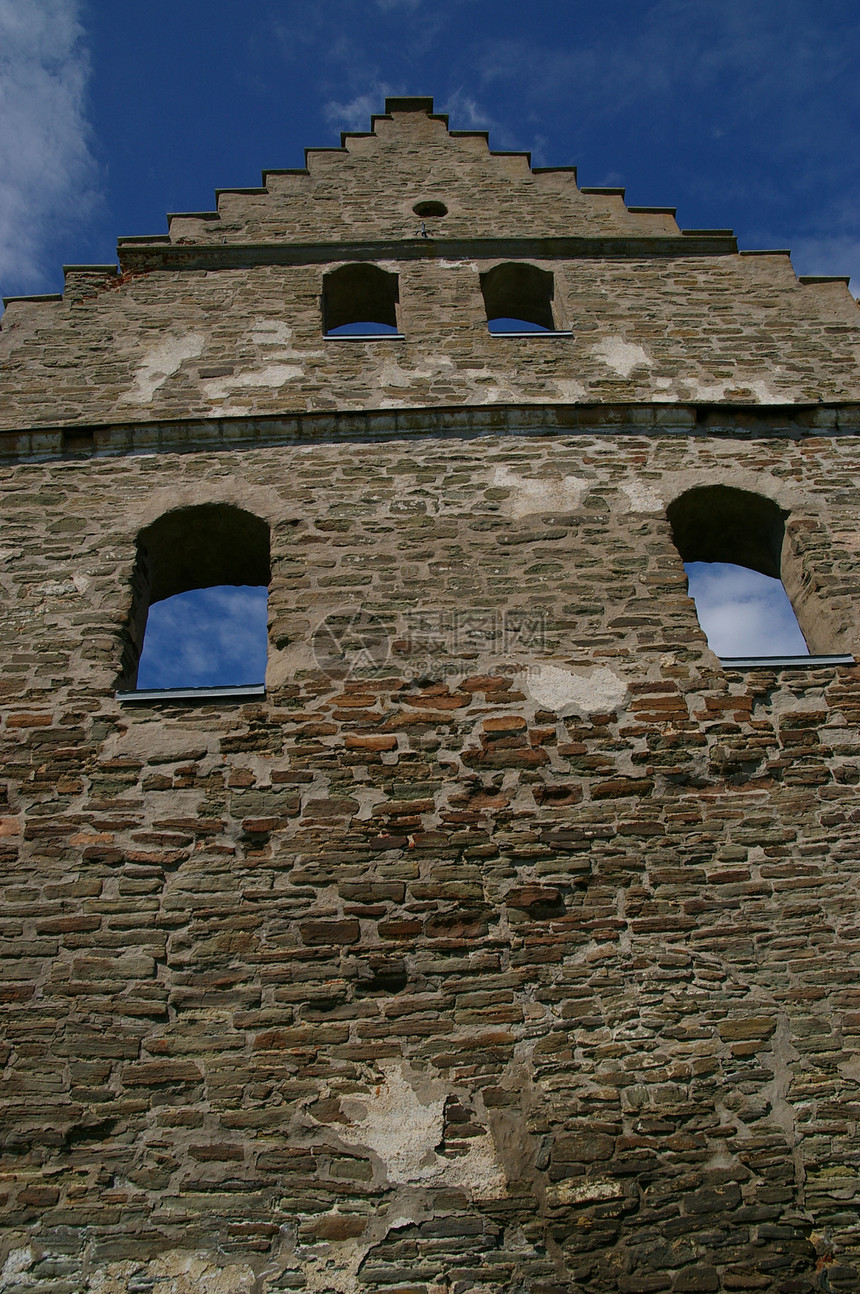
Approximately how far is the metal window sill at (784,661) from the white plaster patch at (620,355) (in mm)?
2642

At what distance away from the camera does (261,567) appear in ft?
23.2

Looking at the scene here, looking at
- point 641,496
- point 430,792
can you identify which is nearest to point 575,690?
point 430,792

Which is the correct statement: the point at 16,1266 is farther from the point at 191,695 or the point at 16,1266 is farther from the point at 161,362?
the point at 161,362

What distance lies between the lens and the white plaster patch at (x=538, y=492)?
6.54 m

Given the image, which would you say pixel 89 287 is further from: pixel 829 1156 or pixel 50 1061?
pixel 829 1156

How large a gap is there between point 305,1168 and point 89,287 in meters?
6.80

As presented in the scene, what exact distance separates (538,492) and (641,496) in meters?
0.67

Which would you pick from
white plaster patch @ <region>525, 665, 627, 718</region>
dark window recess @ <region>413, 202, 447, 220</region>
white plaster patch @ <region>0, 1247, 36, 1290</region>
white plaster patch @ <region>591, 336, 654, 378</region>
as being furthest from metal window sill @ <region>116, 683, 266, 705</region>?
dark window recess @ <region>413, 202, 447, 220</region>

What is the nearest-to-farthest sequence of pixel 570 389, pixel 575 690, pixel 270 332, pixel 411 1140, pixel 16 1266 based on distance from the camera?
pixel 16 1266 < pixel 411 1140 < pixel 575 690 < pixel 570 389 < pixel 270 332

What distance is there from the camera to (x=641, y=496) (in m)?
6.64

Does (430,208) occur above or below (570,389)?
above

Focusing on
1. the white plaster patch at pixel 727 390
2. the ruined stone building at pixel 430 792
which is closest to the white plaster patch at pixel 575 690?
the ruined stone building at pixel 430 792

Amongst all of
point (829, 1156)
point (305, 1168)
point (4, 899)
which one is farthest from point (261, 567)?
point (829, 1156)

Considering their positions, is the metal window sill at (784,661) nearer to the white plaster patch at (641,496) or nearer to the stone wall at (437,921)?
the stone wall at (437,921)
